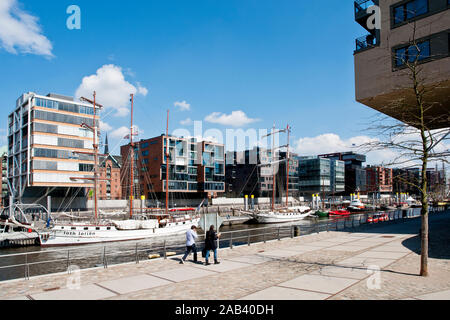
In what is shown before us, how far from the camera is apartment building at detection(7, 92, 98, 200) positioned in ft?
209

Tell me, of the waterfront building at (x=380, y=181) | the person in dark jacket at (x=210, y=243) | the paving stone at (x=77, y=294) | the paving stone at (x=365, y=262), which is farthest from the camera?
the person in dark jacket at (x=210, y=243)

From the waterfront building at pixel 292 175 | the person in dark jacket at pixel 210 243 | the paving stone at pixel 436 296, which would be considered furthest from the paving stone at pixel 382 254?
the waterfront building at pixel 292 175

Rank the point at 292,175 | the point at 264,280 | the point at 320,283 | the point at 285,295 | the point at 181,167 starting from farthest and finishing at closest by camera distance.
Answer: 1. the point at 292,175
2. the point at 181,167
3. the point at 264,280
4. the point at 320,283
5. the point at 285,295

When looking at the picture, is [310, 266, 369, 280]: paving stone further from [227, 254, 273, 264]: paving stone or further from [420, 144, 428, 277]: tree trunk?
[227, 254, 273, 264]: paving stone

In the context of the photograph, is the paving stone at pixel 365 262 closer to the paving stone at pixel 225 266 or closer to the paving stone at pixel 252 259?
the paving stone at pixel 252 259

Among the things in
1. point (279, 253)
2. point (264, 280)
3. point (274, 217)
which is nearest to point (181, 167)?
point (274, 217)

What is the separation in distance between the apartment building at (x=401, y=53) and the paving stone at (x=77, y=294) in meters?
19.3

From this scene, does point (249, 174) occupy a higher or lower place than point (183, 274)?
higher

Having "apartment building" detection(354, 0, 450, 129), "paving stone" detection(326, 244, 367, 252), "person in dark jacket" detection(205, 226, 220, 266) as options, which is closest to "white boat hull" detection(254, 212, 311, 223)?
"apartment building" detection(354, 0, 450, 129)

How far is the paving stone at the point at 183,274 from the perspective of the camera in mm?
11703

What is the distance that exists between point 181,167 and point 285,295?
81935mm

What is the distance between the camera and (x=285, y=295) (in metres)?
9.32

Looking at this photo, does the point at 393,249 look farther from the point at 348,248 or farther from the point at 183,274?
the point at 183,274

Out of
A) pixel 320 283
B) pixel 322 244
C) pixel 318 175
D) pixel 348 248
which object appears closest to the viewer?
pixel 320 283
